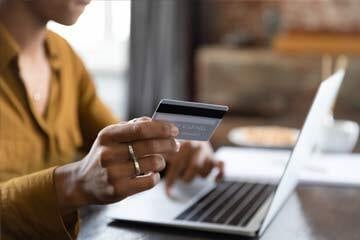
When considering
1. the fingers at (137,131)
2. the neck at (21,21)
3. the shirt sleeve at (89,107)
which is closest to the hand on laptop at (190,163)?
the shirt sleeve at (89,107)

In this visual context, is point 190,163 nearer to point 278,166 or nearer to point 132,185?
point 278,166

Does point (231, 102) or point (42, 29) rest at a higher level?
point (42, 29)

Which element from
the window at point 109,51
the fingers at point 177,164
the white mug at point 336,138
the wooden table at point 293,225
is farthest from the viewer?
the window at point 109,51

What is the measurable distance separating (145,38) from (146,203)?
8.27 ft

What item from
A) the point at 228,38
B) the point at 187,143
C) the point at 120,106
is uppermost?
the point at 187,143

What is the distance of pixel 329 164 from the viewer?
4.83ft

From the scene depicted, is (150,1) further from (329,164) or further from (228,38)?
(329,164)

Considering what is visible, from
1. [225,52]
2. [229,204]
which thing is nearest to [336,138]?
[229,204]

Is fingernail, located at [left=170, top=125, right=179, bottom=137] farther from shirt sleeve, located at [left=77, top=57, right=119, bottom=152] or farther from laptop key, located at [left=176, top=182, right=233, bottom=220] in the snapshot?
shirt sleeve, located at [left=77, top=57, right=119, bottom=152]

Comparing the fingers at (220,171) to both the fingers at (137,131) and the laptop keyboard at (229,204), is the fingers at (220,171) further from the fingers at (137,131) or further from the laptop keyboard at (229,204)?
the fingers at (137,131)

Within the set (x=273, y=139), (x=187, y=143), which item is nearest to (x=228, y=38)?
(x=273, y=139)

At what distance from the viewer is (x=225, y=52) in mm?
3867

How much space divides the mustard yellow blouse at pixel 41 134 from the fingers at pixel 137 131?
111mm

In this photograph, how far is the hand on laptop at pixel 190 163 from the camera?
1247 millimetres
